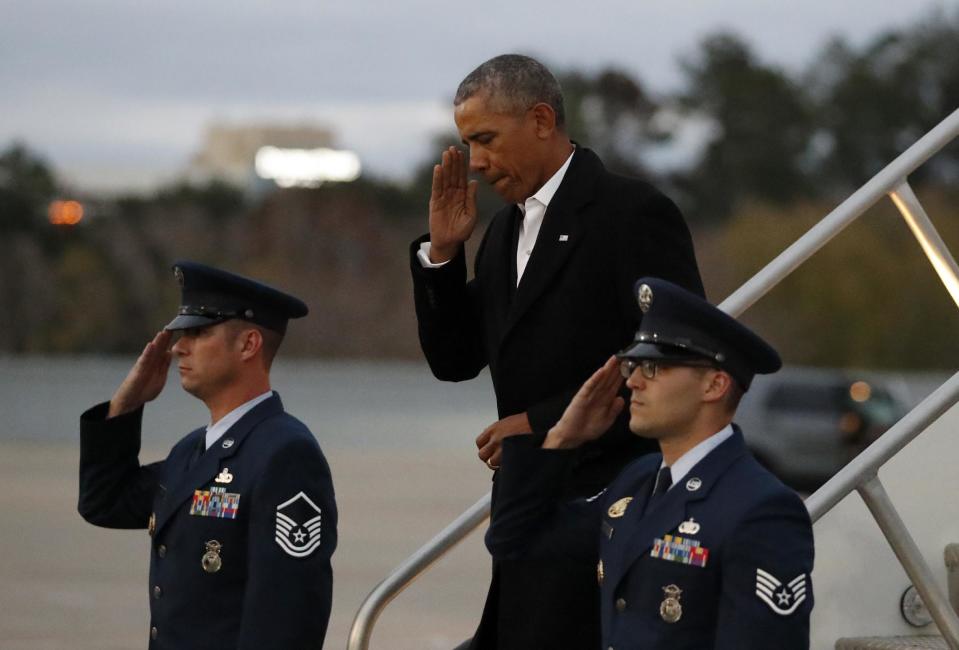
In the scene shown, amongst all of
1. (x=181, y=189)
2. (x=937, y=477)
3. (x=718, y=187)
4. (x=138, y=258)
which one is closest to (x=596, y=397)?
(x=937, y=477)

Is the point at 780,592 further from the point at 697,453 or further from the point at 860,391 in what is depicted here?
the point at 860,391

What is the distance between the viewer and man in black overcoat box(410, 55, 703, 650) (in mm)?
3086

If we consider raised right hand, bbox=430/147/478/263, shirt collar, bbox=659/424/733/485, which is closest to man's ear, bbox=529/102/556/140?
raised right hand, bbox=430/147/478/263

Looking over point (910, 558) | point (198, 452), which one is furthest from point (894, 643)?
point (198, 452)

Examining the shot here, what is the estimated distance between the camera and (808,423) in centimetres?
1795

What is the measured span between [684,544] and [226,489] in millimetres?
999

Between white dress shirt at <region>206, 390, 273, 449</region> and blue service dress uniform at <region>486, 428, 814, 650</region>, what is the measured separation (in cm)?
67

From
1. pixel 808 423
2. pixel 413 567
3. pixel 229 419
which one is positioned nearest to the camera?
pixel 229 419

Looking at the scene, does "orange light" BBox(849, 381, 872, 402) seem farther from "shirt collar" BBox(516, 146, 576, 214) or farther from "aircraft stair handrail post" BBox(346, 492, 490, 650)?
"shirt collar" BBox(516, 146, 576, 214)

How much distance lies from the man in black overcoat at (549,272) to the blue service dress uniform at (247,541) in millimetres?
342

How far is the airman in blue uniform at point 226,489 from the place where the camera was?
3.18m

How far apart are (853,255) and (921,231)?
3903 centimetres

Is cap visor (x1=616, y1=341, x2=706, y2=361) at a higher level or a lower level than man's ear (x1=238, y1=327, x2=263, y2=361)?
lower

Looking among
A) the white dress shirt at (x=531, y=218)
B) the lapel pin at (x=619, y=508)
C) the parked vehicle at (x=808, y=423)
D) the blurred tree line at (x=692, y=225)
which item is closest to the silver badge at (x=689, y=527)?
the lapel pin at (x=619, y=508)
